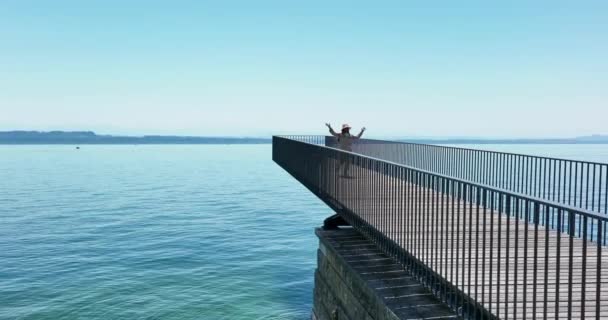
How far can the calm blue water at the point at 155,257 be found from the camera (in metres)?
19.1

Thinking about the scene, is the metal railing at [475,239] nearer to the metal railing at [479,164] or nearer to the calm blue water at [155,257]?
the metal railing at [479,164]

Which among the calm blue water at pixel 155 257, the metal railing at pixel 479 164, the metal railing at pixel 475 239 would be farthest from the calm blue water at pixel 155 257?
the metal railing at pixel 475 239

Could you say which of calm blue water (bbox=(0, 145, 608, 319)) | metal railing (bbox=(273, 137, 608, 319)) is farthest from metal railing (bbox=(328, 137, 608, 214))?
calm blue water (bbox=(0, 145, 608, 319))

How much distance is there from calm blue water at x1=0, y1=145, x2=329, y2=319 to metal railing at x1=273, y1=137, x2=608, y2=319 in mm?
9230

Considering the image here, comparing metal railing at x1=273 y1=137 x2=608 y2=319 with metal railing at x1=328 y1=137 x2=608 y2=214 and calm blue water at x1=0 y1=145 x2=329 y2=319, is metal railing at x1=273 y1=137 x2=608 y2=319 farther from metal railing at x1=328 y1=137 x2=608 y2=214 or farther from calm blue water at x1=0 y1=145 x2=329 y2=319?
calm blue water at x1=0 y1=145 x2=329 y2=319

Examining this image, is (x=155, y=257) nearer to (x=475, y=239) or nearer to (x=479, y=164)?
(x=479, y=164)

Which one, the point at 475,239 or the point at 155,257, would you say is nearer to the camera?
the point at 475,239

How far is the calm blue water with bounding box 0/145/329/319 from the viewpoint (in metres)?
19.1

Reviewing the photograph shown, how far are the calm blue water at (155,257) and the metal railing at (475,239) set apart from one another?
923 cm

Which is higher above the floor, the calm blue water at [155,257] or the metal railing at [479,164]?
the metal railing at [479,164]

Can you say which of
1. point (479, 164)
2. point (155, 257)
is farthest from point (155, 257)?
point (479, 164)

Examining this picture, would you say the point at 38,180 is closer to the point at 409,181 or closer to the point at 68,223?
the point at 68,223

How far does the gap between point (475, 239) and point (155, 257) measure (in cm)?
2161

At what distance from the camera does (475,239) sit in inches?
317
